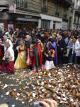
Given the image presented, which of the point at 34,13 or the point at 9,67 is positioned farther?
the point at 34,13

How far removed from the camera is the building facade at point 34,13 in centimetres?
2597

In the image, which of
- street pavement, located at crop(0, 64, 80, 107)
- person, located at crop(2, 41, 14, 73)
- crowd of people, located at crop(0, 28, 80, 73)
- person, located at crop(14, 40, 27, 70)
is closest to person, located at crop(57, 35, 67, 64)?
crowd of people, located at crop(0, 28, 80, 73)

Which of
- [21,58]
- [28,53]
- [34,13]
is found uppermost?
[34,13]

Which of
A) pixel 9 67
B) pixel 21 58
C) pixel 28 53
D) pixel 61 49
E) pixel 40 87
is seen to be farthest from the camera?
pixel 61 49

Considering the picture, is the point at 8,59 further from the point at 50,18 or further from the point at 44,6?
the point at 50,18

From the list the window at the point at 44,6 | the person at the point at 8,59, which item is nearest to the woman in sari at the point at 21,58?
the person at the point at 8,59

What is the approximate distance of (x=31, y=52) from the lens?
15844 mm

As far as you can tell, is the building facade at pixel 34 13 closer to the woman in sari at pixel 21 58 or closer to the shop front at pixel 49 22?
the shop front at pixel 49 22

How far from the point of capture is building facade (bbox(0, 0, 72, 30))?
26.0 m

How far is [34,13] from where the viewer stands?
3300cm

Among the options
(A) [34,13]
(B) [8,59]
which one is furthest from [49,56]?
(A) [34,13]

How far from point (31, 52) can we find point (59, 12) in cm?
3189

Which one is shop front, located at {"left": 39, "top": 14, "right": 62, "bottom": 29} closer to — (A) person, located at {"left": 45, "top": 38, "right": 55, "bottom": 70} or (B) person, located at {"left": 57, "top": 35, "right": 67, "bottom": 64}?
(B) person, located at {"left": 57, "top": 35, "right": 67, "bottom": 64}

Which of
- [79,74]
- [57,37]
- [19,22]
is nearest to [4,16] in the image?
[19,22]
